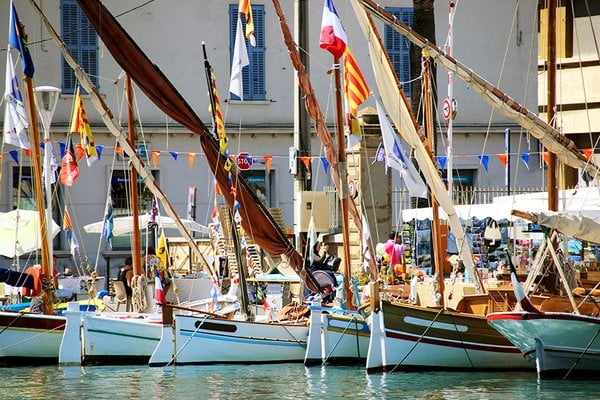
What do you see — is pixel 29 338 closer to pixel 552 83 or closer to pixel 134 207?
pixel 134 207

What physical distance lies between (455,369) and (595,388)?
3.14m

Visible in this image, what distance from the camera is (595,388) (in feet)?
65.7

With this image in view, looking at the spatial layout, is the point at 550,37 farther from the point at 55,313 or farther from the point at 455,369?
the point at 55,313

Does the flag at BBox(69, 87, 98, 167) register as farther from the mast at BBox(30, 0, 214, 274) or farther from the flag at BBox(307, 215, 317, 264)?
the flag at BBox(307, 215, 317, 264)

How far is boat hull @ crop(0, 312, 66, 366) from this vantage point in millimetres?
23969

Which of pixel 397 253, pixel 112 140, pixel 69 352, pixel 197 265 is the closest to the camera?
pixel 69 352

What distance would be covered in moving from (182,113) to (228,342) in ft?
13.8

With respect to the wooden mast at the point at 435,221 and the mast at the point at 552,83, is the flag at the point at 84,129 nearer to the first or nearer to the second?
the wooden mast at the point at 435,221

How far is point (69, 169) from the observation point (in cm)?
2930

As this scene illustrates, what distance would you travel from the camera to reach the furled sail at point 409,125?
23.2 m

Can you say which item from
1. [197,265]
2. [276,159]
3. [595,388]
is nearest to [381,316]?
[595,388]

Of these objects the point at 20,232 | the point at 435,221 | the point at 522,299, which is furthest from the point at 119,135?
the point at 522,299

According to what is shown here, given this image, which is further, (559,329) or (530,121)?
(530,121)

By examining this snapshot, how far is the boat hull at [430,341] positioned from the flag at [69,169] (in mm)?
9256
